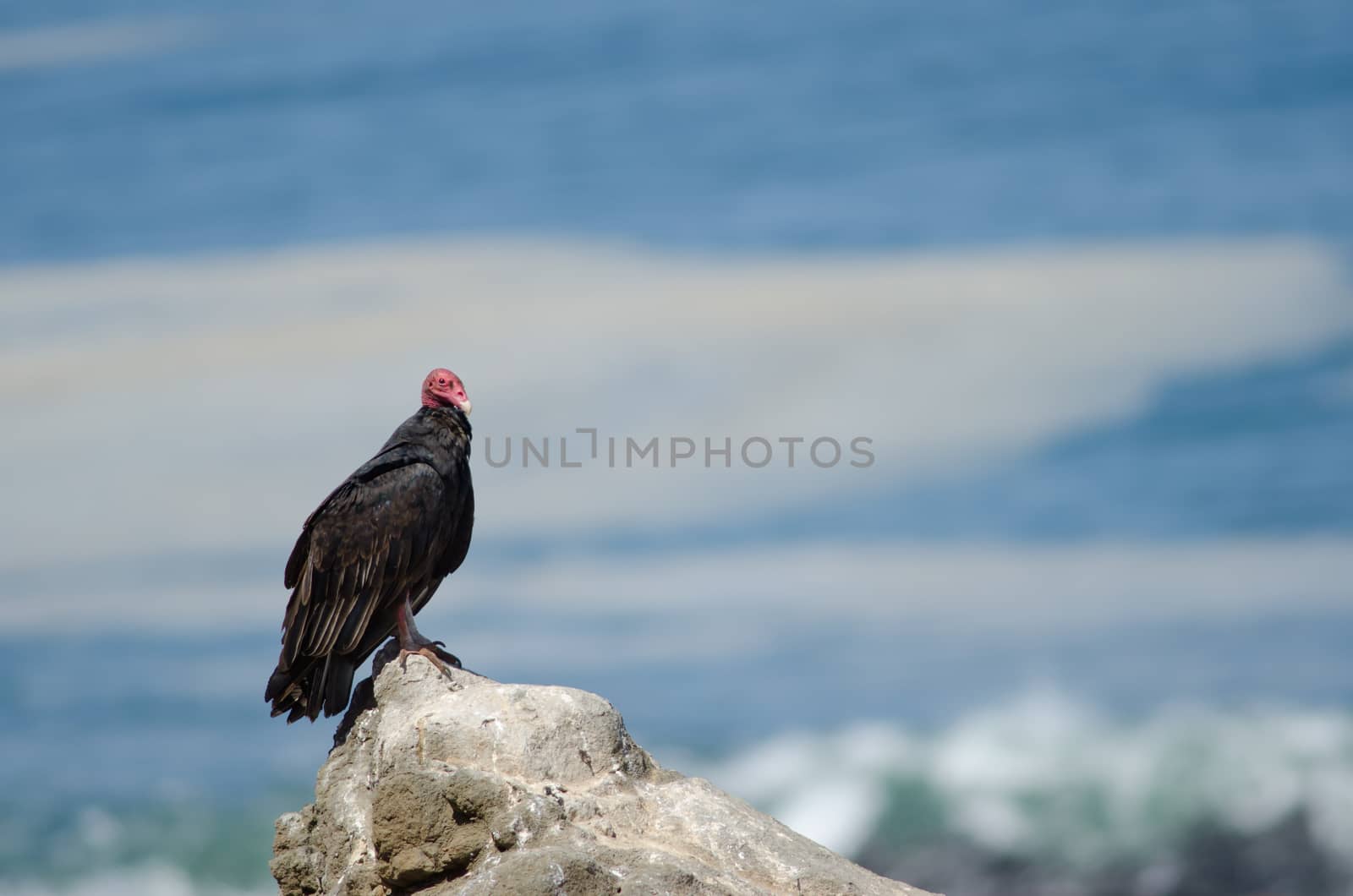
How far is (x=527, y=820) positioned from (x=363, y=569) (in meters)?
2.91

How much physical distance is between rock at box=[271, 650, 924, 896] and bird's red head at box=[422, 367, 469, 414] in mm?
2863

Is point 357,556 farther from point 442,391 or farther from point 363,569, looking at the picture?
point 442,391

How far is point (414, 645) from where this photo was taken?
11.5 meters

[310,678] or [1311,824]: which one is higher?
[1311,824]

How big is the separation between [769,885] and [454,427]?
182 inches

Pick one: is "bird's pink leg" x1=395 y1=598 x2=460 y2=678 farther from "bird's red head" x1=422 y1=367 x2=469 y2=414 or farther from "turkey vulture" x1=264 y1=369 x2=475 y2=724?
"bird's red head" x1=422 y1=367 x2=469 y2=414

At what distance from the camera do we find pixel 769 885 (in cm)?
974

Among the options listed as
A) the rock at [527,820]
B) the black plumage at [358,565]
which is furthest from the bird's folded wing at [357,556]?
the rock at [527,820]

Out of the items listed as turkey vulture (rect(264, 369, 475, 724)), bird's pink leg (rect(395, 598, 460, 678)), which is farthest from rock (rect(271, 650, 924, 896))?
turkey vulture (rect(264, 369, 475, 724))

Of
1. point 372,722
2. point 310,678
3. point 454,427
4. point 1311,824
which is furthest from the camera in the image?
point 1311,824

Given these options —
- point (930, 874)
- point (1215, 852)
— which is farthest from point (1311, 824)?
point (930, 874)

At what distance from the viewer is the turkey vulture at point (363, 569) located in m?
11.6

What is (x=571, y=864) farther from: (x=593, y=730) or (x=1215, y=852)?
(x=1215, y=852)

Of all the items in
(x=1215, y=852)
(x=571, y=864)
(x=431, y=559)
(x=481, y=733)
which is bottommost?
(x=571, y=864)
